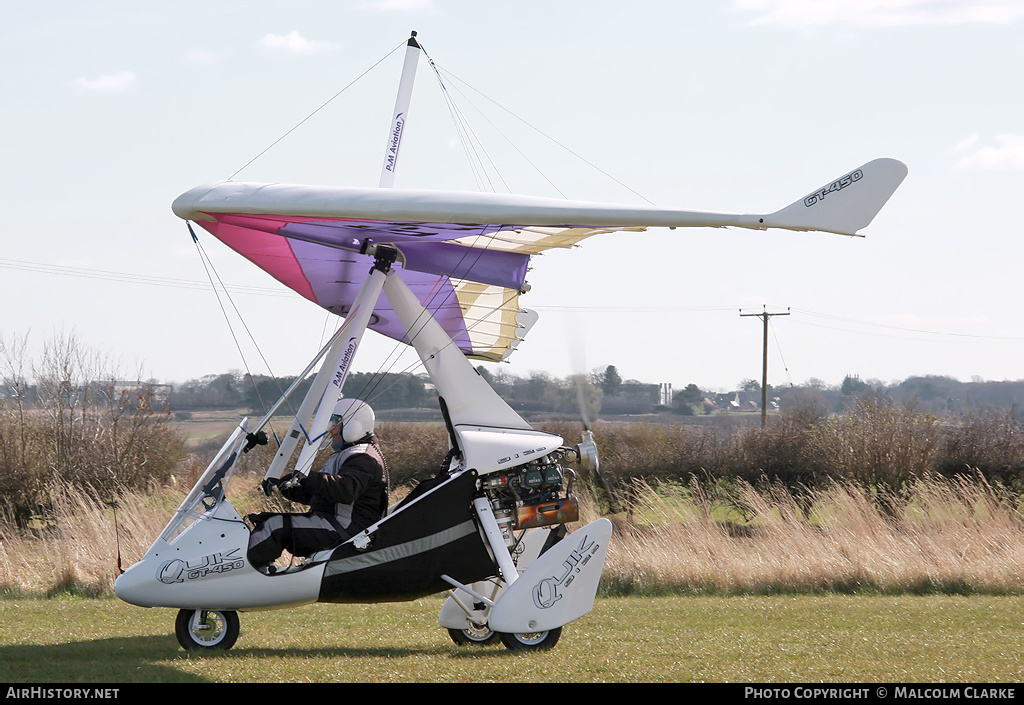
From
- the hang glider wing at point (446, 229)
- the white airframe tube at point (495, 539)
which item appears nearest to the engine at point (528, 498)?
the white airframe tube at point (495, 539)

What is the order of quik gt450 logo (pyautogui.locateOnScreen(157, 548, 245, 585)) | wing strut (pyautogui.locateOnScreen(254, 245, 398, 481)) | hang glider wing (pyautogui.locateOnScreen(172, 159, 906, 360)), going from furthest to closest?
1. wing strut (pyautogui.locateOnScreen(254, 245, 398, 481))
2. quik gt450 logo (pyautogui.locateOnScreen(157, 548, 245, 585))
3. hang glider wing (pyautogui.locateOnScreen(172, 159, 906, 360))

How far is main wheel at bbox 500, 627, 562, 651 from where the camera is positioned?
7703 millimetres

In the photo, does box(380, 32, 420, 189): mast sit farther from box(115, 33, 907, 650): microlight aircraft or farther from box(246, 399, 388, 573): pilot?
box(246, 399, 388, 573): pilot

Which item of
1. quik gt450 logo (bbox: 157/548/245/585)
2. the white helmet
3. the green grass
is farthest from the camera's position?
the white helmet

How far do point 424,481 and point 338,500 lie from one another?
32.2 inches

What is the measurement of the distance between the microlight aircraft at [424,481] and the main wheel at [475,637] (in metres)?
0.01

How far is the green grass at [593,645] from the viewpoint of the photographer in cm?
691

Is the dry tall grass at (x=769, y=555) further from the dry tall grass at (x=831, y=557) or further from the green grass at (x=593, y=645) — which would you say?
the green grass at (x=593, y=645)

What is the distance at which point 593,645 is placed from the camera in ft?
26.6

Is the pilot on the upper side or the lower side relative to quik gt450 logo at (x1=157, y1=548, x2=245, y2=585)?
upper

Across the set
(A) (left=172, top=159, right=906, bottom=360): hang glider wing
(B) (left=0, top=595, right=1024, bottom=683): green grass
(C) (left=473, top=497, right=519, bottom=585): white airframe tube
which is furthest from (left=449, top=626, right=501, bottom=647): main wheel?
(A) (left=172, top=159, right=906, bottom=360): hang glider wing

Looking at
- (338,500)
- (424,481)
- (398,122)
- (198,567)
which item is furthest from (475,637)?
(398,122)

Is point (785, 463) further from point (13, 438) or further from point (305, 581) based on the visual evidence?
point (305, 581)

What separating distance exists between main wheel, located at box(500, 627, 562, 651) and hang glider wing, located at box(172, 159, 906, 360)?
3082 mm
